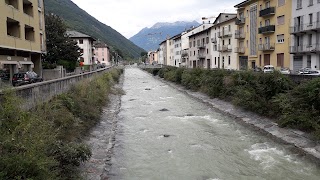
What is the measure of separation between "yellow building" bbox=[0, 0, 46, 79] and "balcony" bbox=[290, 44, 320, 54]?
116 ft

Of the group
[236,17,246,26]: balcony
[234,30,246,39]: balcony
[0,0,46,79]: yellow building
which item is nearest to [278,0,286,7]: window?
[236,17,246,26]: balcony

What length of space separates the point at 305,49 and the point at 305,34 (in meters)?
2.20

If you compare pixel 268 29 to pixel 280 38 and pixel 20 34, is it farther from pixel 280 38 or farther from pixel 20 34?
pixel 20 34

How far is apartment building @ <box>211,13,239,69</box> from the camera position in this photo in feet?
212

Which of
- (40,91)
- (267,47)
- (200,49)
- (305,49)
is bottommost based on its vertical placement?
(40,91)

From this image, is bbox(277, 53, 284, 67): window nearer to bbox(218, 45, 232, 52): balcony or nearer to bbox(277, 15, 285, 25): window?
bbox(277, 15, 285, 25): window

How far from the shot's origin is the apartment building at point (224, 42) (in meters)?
64.6

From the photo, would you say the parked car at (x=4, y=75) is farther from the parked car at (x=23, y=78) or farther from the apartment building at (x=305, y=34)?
the apartment building at (x=305, y=34)

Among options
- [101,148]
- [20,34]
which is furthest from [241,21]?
[101,148]

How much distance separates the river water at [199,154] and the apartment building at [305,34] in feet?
97.9

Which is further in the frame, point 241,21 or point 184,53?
point 184,53

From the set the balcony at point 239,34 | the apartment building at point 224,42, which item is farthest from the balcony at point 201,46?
the balcony at point 239,34

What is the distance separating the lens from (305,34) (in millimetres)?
44031

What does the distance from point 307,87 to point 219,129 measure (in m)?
4.67
